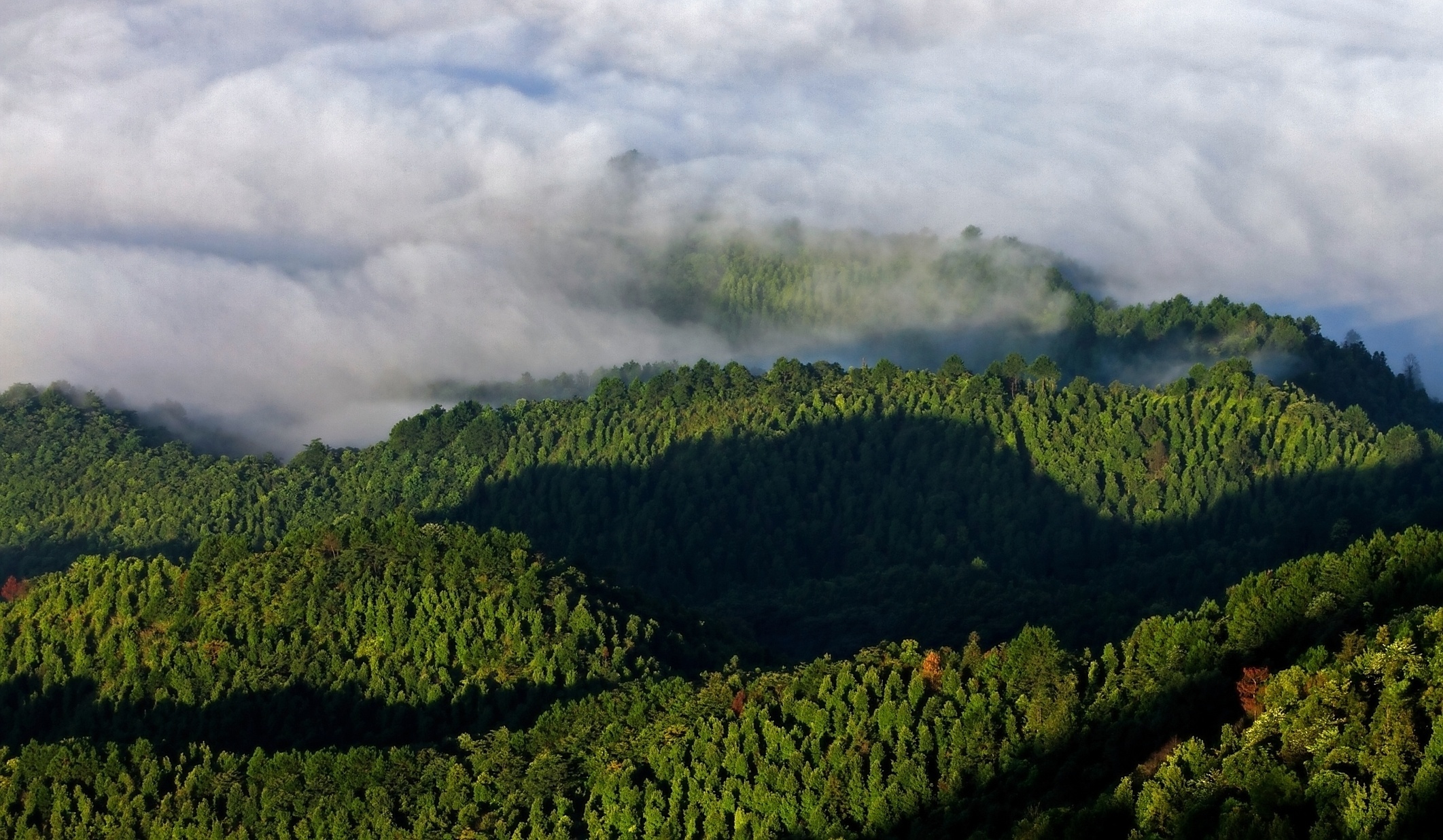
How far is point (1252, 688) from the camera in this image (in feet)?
274

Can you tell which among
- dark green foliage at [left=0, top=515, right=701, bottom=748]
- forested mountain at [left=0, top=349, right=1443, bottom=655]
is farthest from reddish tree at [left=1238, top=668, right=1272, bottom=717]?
forested mountain at [left=0, top=349, right=1443, bottom=655]

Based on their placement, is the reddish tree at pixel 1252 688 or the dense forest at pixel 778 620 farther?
→ the dense forest at pixel 778 620

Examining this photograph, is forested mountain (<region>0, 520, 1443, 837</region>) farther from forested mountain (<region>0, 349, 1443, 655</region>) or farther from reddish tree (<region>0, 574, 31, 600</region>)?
forested mountain (<region>0, 349, 1443, 655</region>)

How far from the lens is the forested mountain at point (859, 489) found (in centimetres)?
15412

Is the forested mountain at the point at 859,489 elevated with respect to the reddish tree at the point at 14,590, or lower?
elevated

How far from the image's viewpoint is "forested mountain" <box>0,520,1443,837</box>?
7906 centimetres

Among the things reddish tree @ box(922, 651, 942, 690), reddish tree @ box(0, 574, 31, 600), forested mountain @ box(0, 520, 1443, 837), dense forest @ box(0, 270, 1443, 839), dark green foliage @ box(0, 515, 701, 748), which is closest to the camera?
forested mountain @ box(0, 520, 1443, 837)

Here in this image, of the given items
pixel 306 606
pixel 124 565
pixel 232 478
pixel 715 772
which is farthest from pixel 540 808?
pixel 232 478

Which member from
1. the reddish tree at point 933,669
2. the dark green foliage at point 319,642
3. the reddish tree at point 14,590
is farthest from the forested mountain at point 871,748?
the reddish tree at point 14,590

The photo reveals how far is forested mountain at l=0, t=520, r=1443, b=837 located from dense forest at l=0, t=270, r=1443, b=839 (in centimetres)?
19

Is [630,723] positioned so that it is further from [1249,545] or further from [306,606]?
[1249,545]

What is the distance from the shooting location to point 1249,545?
15138cm

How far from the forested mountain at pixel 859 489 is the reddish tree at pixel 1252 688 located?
55011 mm

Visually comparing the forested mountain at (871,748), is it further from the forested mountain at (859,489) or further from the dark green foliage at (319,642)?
the forested mountain at (859,489)
